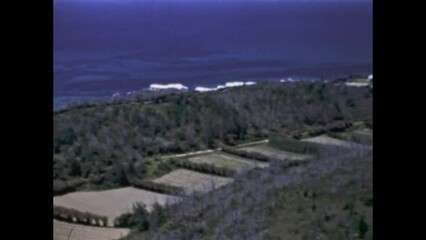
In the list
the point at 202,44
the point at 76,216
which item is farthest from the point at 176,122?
the point at 76,216

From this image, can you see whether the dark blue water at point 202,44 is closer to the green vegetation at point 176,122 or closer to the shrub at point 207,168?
the green vegetation at point 176,122

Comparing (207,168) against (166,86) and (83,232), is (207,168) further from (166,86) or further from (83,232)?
(83,232)

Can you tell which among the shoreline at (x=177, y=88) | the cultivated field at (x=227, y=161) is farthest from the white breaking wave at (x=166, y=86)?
the cultivated field at (x=227, y=161)

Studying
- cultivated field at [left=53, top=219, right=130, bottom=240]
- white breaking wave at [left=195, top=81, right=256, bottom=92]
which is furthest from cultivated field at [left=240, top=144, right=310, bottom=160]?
cultivated field at [left=53, top=219, right=130, bottom=240]

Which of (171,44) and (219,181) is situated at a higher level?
(171,44)

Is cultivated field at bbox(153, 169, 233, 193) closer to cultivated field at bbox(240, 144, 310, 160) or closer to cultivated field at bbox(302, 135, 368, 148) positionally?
cultivated field at bbox(240, 144, 310, 160)
